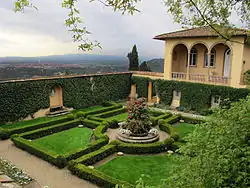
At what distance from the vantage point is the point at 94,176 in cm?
834

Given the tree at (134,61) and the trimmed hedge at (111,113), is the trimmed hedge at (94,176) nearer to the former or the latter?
the trimmed hedge at (111,113)

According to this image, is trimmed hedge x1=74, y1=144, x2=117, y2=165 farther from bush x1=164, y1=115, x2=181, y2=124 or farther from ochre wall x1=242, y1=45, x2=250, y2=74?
ochre wall x1=242, y1=45, x2=250, y2=74

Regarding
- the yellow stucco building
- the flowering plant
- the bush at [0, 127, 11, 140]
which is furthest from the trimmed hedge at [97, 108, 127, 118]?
the yellow stucco building

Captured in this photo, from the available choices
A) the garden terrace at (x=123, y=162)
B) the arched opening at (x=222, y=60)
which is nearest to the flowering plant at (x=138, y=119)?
the garden terrace at (x=123, y=162)

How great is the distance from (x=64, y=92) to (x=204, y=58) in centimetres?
Answer: 1423

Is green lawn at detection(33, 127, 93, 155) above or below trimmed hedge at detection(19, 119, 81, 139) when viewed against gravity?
below

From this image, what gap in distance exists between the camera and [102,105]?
22578 mm

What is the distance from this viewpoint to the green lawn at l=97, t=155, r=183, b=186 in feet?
28.8

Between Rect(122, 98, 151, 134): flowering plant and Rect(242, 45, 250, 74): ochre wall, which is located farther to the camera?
Rect(242, 45, 250, 74): ochre wall

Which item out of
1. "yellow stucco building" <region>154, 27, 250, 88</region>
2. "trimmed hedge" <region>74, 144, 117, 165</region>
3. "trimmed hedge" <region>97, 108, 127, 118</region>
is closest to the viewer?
"trimmed hedge" <region>74, 144, 117, 165</region>

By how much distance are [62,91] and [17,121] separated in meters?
4.60

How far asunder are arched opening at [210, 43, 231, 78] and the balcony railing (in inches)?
55.8

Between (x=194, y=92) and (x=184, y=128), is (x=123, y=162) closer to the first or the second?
(x=184, y=128)

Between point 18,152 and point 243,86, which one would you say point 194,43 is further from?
point 18,152
